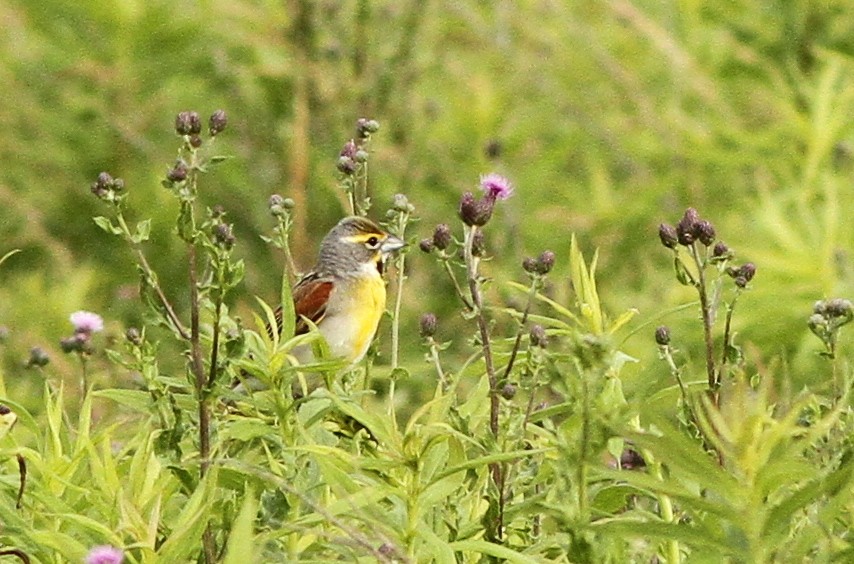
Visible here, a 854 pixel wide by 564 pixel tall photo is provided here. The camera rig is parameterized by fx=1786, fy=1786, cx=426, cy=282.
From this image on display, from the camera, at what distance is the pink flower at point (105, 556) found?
5.78ft

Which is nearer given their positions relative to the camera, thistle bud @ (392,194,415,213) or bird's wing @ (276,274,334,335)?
thistle bud @ (392,194,415,213)

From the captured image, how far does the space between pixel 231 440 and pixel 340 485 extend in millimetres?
331

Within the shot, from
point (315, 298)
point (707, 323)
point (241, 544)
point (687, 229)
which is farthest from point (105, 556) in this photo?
point (315, 298)

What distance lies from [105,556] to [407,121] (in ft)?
19.9

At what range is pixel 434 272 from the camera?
7742 mm

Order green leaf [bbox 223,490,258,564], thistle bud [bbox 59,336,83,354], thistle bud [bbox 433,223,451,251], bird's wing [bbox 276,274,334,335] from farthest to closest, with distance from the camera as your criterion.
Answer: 1. bird's wing [bbox 276,274,334,335]
2. thistle bud [bbox 59,336,83,354]
3. thistle bud [bbox 433,223,451,251]
4. green leaf [bbox 223,490,258,564]

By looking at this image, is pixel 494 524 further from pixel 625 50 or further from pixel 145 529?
pixel 625 50

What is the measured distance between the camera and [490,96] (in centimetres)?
789

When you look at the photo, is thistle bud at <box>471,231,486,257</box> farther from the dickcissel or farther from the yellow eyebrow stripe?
the yellow eyebrow stripe

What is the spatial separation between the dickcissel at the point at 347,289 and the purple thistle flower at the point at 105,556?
81.9 inches

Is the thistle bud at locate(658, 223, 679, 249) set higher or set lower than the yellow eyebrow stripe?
lower

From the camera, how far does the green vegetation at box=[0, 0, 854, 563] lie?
197 cm

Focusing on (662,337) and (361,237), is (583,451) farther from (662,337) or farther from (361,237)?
(361,237)

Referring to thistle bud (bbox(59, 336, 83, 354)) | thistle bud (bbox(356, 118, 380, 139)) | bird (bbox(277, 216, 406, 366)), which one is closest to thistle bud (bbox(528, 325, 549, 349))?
thistle bud (bbox(356, 118, 380, 139))
